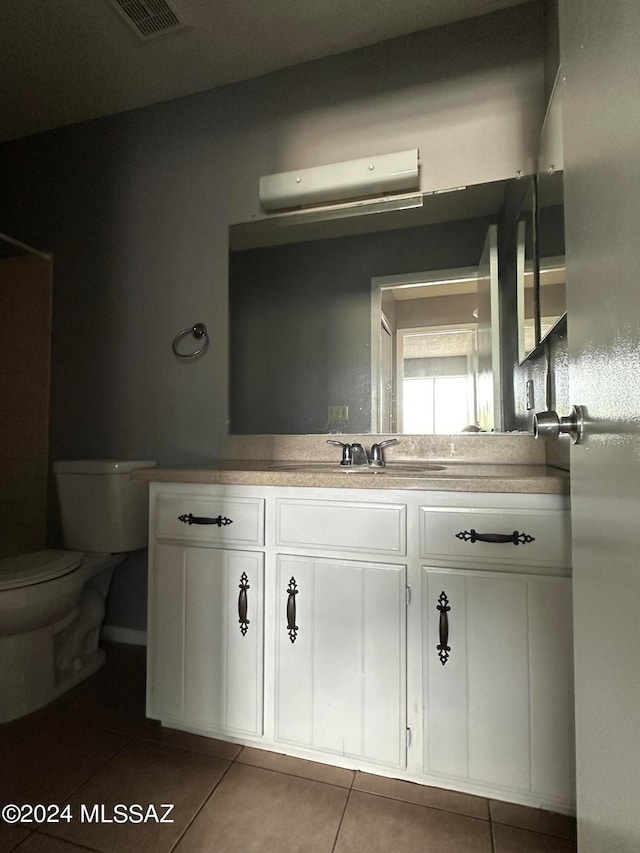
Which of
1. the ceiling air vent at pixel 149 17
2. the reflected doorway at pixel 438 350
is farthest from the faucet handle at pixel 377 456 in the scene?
the ceiling air vent at pixel 149 17

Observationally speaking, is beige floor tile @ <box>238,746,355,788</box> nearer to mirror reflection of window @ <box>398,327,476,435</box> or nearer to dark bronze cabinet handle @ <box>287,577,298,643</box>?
dark bronze cabinet handle @ <box>287,577,298,643</box>

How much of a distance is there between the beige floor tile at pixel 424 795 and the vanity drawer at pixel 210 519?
0.68m

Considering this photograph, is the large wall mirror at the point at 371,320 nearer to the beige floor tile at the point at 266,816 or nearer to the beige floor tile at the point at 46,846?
the beige floor tile at the point at 266,816

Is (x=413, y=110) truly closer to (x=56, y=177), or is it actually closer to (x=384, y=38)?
(x=384, y=38)

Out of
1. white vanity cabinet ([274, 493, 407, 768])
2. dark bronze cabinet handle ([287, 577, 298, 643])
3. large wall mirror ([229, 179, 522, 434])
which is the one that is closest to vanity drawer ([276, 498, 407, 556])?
white vanity cabinet ([274, 493, 407, 768])

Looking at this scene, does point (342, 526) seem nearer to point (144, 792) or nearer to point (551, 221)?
point (144, 792)

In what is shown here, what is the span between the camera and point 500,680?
1027mm

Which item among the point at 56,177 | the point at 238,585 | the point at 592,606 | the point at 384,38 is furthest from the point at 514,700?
the point at 56,177

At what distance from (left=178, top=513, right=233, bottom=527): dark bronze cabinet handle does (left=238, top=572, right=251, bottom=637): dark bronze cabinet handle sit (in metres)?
0.16

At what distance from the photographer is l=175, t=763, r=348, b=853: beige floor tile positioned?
3.13 ft

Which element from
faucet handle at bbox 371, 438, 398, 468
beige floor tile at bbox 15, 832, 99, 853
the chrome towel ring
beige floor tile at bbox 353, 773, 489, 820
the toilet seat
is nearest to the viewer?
beige floor tile at bbox 15, 832, 99, 853

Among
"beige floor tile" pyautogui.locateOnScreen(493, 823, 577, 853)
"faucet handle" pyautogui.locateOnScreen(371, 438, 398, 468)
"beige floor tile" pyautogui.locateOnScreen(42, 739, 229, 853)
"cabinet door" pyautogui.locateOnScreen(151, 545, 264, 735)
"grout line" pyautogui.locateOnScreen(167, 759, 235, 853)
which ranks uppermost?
"faucet handle" pyautogui.locateOnScreen(371, 438, 398, 468)

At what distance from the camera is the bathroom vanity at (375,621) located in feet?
3.32

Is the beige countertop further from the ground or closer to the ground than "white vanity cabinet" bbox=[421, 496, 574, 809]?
further from the ground
